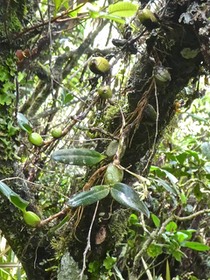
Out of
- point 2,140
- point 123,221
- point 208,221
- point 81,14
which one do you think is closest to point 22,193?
point 2,140

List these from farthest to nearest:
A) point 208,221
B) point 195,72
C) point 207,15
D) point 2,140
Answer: point 208,221 < point 2,140 < point 195,72 < point 207,15

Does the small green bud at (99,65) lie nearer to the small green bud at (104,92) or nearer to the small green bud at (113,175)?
the small green bud at (104,92)

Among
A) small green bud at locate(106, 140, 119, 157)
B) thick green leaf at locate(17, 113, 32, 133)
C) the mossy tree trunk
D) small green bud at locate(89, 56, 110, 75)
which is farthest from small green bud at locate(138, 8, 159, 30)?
thick green leaf at locate(17, 113, 32, 133)

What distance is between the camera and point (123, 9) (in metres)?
0.93

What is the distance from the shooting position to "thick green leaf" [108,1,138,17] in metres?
0.93

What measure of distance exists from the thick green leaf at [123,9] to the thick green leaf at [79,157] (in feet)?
1.18

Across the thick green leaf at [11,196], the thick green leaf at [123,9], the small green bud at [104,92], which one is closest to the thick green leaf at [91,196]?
the thick green leaf at [11,196]

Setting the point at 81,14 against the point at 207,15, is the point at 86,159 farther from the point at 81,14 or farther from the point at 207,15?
the point at 81,14

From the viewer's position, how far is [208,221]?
1657 mm

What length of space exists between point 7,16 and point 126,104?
1.25 ft

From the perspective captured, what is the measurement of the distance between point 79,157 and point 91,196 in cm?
12

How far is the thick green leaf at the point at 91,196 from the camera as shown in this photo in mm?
702

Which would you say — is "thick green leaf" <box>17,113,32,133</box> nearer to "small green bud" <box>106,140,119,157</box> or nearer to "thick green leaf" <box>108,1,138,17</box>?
"small green bud" <box>106,140,119,157</box>

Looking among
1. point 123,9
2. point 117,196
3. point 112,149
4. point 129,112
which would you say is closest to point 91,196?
Result: point 117,196
